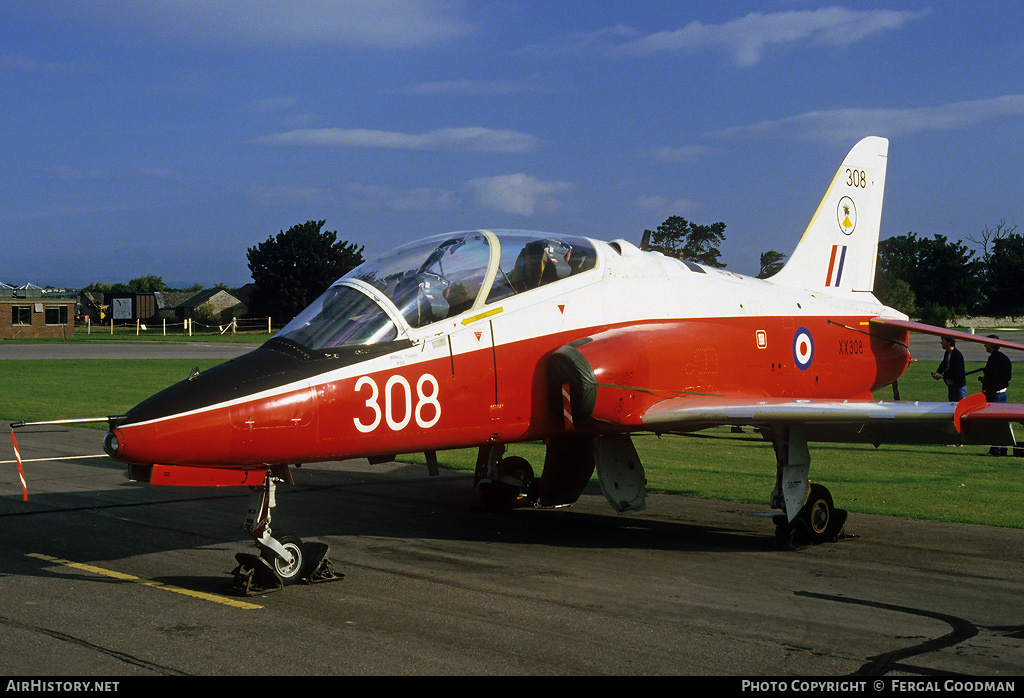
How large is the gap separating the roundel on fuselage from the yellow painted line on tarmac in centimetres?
715

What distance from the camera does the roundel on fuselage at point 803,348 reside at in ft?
37.2

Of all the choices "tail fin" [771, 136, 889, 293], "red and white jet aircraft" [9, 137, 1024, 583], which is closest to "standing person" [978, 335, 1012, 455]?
"tail fin" [771, 136, 889, 293]

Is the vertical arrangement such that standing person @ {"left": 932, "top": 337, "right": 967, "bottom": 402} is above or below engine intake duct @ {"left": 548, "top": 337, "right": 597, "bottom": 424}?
above

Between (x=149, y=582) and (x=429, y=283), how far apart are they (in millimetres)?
3568

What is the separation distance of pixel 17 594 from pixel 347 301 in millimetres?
3600

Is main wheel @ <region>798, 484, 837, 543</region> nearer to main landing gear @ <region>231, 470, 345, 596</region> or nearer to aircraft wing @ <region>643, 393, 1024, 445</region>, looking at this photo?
aircraft wing @ <region>643, 393, 1024, 445</region>


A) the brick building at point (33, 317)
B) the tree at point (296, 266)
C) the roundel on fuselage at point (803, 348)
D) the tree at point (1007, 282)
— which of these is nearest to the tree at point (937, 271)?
the tree at point (1007, 282)

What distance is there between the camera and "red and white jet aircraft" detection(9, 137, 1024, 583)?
736 cm

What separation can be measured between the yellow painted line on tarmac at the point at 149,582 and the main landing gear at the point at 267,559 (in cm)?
21

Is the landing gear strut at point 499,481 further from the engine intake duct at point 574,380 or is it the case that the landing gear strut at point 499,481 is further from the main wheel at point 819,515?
the main wheel at point 819,515

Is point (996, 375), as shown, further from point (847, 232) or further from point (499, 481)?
point (499, 481)

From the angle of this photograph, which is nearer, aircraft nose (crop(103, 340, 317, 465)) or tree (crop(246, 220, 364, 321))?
aircraft nose (crop(103, 340, 317, 465))

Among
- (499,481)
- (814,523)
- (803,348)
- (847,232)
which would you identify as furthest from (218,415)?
(847,232)
